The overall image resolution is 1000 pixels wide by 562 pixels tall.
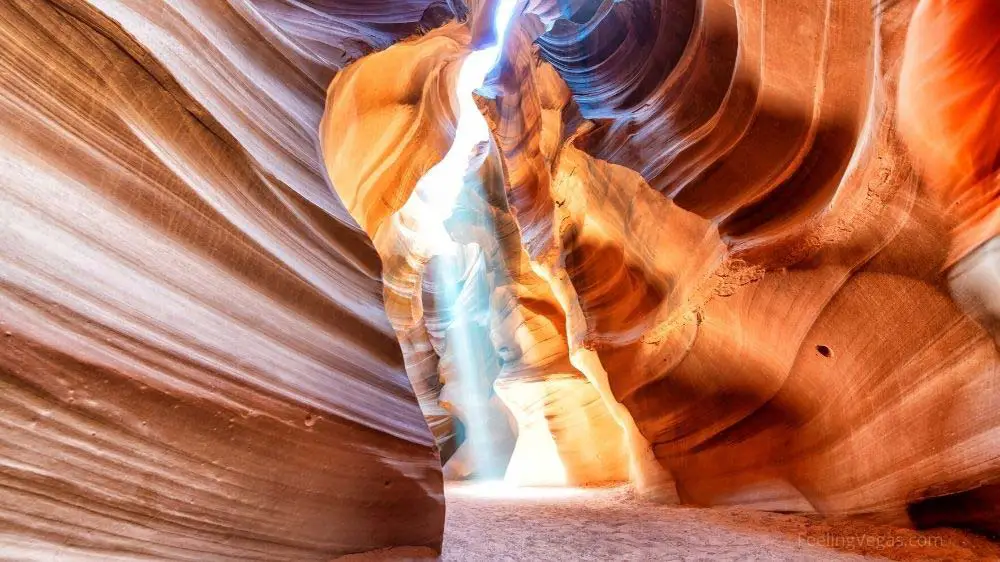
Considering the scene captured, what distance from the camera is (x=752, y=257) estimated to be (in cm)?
399

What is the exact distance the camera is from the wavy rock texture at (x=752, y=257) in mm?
3002

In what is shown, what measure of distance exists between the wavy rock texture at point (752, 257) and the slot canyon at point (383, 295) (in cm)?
3

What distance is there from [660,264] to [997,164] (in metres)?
3.09

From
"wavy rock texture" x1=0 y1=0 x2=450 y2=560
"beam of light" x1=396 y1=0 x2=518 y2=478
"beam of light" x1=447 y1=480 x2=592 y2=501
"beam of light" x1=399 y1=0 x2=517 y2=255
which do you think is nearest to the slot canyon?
"wavy rock texture" x1=0 y1=0 x2=450 y2=560

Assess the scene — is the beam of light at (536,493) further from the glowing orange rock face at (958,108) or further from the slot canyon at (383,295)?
the glowing orange rock face at (958,108)

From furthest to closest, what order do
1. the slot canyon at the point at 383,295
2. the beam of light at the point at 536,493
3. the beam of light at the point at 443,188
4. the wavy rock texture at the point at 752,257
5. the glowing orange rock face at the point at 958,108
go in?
the beam of light at the point at 443,188 → the beam of light at the point at 536,493 → the wavy rock texture at the point at 752,257 → the glowing orange rock face at the point at 958,108 → the slot canyon at the point at 383,295

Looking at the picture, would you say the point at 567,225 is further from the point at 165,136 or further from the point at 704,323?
the point at 165,136

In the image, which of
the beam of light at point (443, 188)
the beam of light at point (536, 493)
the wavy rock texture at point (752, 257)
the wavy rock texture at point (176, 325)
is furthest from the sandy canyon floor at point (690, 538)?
the beam of light at point (443, 188)

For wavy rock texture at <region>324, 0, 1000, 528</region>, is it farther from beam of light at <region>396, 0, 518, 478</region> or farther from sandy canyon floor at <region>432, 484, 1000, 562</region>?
beam of light at <region>396, 0, 518, 478</region>

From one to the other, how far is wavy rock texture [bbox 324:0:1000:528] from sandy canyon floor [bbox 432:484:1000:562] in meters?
0.23

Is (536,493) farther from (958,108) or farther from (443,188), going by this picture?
(443,188)

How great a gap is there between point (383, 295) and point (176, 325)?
2190 mm

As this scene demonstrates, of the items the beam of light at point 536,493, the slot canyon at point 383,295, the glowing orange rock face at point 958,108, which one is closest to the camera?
the slot canyon at point 383,295

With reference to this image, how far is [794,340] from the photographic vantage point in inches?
153
